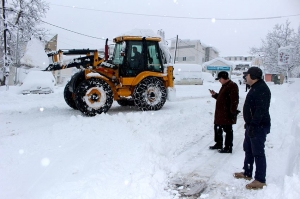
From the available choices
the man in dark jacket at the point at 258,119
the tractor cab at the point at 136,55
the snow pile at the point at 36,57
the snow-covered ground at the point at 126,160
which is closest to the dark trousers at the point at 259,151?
the man in dark jacket at the point at 258,119

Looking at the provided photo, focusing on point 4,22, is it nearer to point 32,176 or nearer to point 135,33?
point 135,33

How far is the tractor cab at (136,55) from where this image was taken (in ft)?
30.1

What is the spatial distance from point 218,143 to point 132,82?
413 cm

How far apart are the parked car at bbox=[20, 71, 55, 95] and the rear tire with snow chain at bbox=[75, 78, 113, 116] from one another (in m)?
8.00

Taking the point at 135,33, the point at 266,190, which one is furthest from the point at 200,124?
the point at 266,190

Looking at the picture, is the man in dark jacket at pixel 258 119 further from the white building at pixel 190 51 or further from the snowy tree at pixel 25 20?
the white building at pixel 190 51

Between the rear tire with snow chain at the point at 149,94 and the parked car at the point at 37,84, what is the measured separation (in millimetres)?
Result: 8286

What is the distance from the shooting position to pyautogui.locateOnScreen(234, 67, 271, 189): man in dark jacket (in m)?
3.92

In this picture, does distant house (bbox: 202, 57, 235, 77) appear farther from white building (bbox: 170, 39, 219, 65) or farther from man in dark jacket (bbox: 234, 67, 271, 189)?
man in dark jacket (bbox: 234, 67, 271, 189)

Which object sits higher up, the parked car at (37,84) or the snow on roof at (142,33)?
the snow on roof at (142,33)

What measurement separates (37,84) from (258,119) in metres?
13.9

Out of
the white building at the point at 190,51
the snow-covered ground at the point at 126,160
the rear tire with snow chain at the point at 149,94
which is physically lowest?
the snow-covered ground at the point at 126,160

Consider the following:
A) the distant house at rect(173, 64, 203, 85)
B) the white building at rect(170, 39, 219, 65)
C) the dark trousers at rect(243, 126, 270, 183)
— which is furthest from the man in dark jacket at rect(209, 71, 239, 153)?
the white building at rect(170, 39, 219, 65)

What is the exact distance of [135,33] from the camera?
9.63 meters
